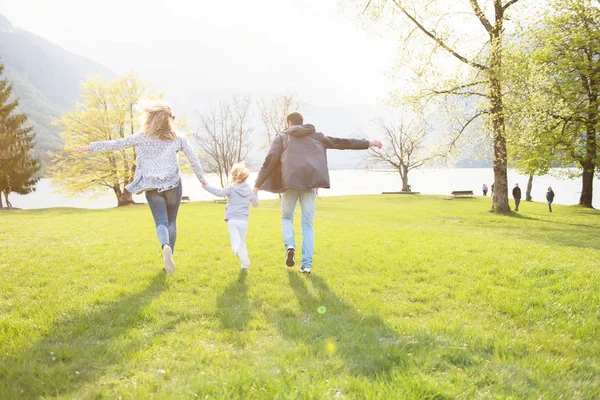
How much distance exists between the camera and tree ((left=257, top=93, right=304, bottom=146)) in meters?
50.0

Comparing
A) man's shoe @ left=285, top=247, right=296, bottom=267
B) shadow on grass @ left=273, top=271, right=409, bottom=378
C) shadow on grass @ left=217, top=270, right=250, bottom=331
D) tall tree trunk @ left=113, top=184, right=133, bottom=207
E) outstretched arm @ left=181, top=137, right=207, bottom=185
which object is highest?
outstretched arm @ left=181, top=137, right=207, bottom=185

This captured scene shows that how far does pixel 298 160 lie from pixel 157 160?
2.22m

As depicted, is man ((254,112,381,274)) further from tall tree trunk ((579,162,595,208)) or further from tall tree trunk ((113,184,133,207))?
tall tree trunk ((113,184,133,207))

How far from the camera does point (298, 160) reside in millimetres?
6254

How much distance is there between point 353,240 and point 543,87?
16.7 m

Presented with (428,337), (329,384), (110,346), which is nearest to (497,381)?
(428,337)

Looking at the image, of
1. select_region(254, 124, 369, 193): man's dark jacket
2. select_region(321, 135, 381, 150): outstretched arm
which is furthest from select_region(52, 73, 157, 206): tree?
select_region(321, 135, 381, 150): outstretched arm

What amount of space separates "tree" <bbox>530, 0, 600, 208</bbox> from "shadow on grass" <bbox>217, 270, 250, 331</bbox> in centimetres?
2166

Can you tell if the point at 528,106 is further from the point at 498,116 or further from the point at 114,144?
the point at 114,144

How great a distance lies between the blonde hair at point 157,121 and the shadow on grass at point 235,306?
2.50 metres

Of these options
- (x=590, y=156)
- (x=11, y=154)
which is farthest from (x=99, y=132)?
(x=590, y=156)

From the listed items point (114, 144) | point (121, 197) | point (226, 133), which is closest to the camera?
point (114, 144)

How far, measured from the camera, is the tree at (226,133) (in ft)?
177

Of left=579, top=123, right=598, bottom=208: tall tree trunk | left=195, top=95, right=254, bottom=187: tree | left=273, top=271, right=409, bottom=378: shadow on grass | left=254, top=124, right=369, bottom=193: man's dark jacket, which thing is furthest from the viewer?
left=195, top=95, right=254, bottom=187: tree
